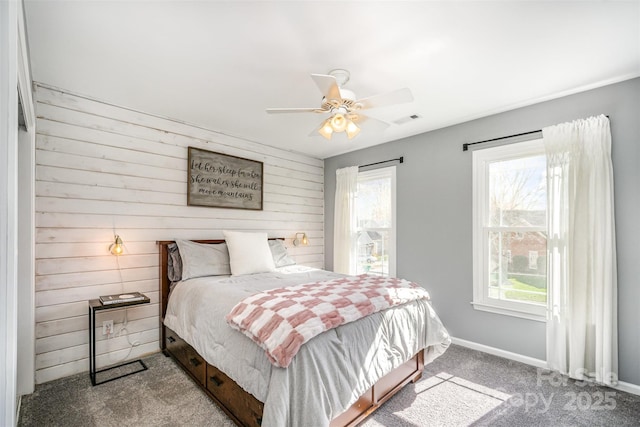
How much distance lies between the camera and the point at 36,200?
2447 millimetres

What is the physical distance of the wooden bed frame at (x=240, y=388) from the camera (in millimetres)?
1783

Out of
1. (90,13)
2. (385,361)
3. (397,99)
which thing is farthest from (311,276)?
(90,13)

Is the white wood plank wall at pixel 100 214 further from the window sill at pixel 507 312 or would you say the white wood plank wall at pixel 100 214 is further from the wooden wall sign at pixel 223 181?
the window sill at pixel 507 312

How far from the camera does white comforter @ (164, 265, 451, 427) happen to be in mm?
1485

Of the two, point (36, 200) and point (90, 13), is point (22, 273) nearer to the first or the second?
point (36, 200)

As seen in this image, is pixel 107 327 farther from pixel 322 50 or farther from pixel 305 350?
pixel 322 50

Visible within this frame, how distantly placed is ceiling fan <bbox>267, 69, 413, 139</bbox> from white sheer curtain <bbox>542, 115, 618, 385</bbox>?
165 centimetres

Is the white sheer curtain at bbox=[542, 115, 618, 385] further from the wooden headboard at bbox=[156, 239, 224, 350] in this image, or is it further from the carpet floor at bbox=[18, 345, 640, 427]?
the wooden headboard at bbox=[156, 239, 224, 350]

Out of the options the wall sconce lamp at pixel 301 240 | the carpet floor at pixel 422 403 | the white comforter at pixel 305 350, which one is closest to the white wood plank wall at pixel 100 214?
the carpet floor at pixel 422 403

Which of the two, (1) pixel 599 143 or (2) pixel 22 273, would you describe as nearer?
(2) pixel 22 273

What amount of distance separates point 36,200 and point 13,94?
198 centimetres

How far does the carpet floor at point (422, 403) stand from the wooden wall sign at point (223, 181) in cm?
180

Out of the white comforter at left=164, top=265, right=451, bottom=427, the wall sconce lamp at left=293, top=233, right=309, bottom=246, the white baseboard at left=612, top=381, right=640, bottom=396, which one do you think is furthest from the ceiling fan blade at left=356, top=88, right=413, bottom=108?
the white baseboard at left=612, top=381, right=640, bottom=396

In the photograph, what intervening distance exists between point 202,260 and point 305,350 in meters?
1.85
